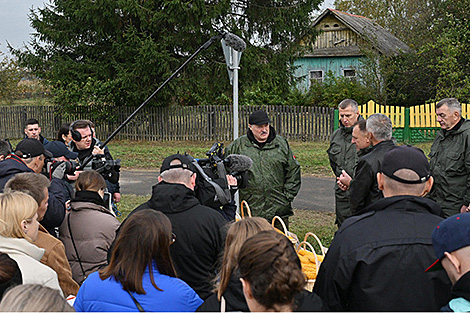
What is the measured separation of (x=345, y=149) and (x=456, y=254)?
422 cm

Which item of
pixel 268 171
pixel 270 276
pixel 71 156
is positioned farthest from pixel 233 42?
pixel 270 276

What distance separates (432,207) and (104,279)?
1940 millimetres

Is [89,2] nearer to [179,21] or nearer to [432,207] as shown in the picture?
[179,21]

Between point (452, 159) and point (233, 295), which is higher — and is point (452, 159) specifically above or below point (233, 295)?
above

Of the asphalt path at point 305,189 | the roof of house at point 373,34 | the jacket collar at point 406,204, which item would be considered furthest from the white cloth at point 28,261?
the roof of house at point 373,34

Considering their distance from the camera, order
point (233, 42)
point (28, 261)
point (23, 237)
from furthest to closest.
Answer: point (233, 42), point (23, 237), point (28, 261)

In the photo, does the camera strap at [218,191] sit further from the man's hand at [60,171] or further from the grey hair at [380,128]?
the grey hair at [380,128]

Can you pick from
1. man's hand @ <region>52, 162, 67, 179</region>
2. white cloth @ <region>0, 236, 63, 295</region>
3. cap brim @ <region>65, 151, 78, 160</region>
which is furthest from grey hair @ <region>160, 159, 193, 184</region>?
cap brim @ <region>65, 151, 78, 160</region>

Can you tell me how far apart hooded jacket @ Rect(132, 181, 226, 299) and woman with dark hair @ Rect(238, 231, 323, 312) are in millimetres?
1214

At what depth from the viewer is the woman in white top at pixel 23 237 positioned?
9.23 ft

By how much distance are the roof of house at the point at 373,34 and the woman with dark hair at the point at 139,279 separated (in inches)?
969

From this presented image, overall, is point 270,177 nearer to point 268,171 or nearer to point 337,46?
point 268,171

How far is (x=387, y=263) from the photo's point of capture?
8.34 feet

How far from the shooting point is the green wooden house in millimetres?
30688
